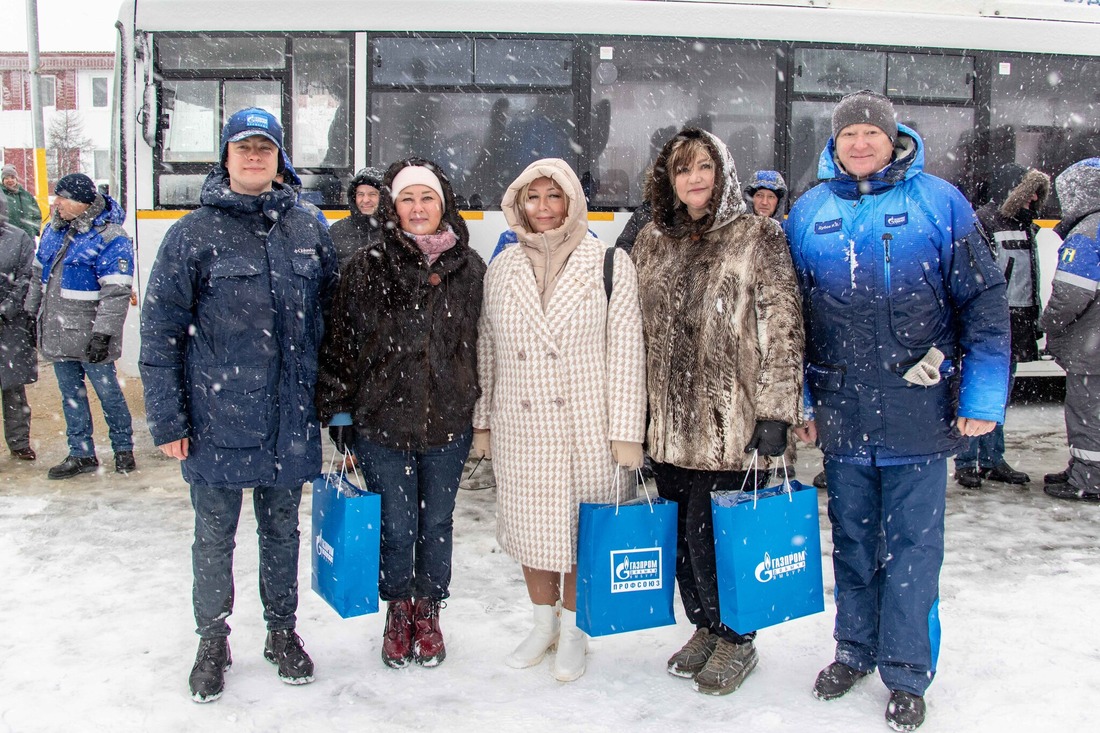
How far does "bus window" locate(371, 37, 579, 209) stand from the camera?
22.2 ft

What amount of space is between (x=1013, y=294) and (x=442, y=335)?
447 cm

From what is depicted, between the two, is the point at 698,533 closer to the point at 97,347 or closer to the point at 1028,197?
the point at 1028,197

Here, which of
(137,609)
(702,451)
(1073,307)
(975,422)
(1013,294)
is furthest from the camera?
(1013,294)

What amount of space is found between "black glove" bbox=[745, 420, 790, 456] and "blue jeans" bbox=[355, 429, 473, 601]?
1091mm

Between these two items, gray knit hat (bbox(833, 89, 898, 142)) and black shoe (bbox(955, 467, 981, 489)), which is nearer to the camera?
gray knit hat (bbox(833, 89, 898, 142))

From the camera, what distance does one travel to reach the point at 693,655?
3.29 meters

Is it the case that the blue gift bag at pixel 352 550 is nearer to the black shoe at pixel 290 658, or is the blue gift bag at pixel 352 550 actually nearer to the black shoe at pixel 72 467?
the black shoe at pixel 290 658

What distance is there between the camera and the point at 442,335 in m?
3.21

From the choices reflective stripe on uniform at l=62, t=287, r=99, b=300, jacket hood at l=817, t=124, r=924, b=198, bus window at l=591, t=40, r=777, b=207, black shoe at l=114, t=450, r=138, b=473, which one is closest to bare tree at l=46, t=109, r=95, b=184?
reflective stripe on uniform at l=62, t=287, r=99, b=300

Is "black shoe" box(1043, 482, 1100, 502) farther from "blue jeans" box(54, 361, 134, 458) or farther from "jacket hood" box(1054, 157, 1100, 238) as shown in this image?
"blue jeans" box(54, 361, 134, 458)

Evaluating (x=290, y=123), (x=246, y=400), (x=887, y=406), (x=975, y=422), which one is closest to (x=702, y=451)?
(x=887, y=406)

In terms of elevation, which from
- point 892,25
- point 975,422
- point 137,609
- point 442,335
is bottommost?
point 137,609

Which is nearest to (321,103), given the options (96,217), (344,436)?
(96,217)

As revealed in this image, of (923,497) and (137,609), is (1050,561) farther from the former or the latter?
(137,609)
